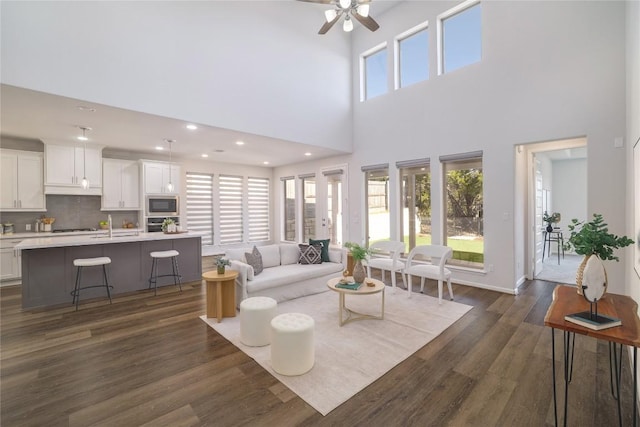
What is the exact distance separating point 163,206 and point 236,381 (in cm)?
560

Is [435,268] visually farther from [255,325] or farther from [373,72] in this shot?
[373,72]

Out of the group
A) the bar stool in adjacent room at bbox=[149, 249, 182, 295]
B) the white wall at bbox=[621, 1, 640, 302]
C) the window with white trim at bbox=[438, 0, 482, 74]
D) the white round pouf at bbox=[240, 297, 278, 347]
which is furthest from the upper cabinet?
the white wall at bbox=[621, 1, 640, 302]

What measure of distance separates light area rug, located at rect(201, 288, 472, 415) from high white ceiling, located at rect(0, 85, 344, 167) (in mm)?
3199

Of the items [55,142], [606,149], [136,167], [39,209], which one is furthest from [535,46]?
[39,209]

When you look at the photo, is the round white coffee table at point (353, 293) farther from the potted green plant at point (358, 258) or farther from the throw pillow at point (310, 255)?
the throw pillow at point (310, 255)

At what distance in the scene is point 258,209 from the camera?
940 cm

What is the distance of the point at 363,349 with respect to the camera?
2.91m

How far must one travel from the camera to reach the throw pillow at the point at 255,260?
430cm

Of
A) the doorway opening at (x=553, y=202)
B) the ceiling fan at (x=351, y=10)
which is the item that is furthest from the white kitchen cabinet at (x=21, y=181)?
the doorway opening at (x=553, y=202)

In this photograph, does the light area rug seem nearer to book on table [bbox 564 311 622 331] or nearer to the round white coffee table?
the round white coffee table

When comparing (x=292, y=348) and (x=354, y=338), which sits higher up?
(x=292, y=348)

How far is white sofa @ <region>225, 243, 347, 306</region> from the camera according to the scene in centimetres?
400

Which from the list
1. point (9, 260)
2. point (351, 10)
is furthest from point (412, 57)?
point (9, 260)

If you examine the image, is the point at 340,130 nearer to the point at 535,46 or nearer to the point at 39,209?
the point at 535,46
